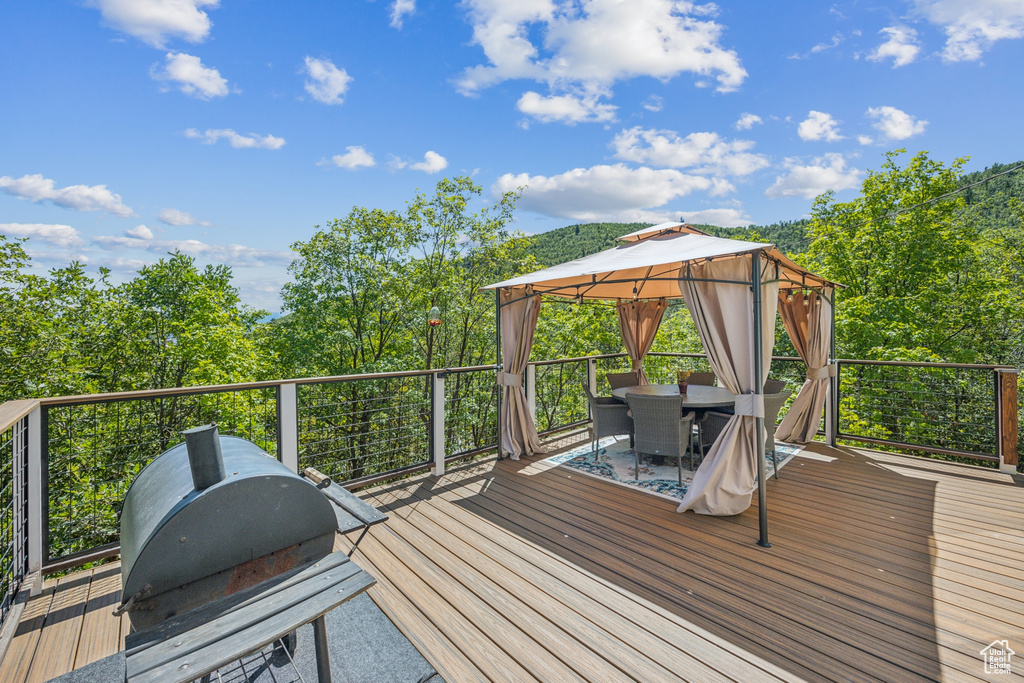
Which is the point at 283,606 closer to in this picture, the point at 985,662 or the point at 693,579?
the point at 693,579

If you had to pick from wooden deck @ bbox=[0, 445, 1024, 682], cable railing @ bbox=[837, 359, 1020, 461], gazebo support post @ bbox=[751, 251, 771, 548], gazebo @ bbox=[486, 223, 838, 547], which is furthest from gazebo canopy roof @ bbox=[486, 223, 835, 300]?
cable railing @ bbox=[837, 359, 1020, 461]

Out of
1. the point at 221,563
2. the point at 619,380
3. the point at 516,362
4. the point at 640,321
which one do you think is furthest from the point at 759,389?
the point at 640,321

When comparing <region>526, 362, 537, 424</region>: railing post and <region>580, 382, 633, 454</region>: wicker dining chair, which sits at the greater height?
<region>526, 362, 537, 424</region>: railing post

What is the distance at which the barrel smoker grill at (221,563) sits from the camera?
3.98 feet

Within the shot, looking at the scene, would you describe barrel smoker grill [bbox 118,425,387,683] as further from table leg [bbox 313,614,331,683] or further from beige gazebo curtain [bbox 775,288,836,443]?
beige gazebo curtain [bbox 775,288,836,443]

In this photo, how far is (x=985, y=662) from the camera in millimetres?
1891

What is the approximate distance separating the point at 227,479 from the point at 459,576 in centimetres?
157

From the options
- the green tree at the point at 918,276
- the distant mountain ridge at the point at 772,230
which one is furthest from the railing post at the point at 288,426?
the green tree at the point at 918,276

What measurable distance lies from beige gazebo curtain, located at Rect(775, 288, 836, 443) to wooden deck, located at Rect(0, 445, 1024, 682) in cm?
159

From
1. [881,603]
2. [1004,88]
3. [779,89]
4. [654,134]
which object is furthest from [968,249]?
[881,603]

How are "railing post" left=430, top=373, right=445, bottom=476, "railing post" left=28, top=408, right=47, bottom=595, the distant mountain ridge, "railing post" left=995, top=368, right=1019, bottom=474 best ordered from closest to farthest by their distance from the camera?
"railing post" left=28, top=408, right=47, bottom=595, "railing post" left=995, top=368, right=1019, bottom=474, "railing post" left=430, top=373, right=445, bottom=476, the distant mountain ridge

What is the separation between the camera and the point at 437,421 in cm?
438

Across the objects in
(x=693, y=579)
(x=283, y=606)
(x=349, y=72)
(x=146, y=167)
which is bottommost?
(x=693, y=579)

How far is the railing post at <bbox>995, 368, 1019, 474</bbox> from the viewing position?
420 cm
